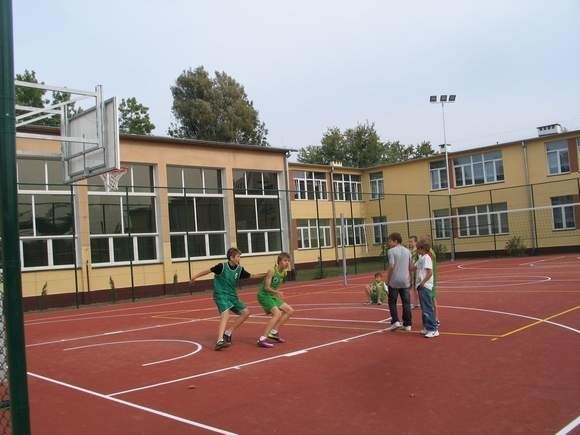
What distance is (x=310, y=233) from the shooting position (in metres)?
38.9

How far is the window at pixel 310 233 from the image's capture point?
38375mm

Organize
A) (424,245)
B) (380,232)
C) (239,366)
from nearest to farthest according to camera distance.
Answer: (239,366) → (424,245) → (380,232)

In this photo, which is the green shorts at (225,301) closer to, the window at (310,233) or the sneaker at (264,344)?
the sneaker at (264,344)

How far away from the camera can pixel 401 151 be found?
65.7 meters

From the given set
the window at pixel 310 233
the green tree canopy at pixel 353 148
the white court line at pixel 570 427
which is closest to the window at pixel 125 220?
the window at pixel 310 233

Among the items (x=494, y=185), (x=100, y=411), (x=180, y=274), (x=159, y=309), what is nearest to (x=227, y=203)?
(x=180, y=274)

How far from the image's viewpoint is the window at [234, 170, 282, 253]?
28922 millimetres

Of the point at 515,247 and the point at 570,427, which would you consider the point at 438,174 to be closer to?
the point at 515,247

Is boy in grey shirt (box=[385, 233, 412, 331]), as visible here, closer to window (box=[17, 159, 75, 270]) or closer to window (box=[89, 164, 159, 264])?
window (box=[89, 164, 159, 264])

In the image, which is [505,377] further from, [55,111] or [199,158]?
[199,158]

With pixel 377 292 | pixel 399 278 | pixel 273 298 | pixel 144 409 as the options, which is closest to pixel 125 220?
pixel 377 292

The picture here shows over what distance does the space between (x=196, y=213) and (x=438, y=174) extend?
63.0 feet

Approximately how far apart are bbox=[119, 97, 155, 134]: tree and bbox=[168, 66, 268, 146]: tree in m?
4.12

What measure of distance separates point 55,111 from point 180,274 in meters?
18.2
